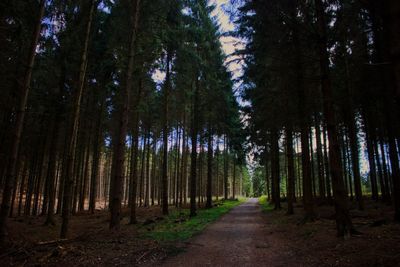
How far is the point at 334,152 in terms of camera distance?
8.10 meters

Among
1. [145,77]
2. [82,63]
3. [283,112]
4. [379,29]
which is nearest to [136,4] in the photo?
[82,63]

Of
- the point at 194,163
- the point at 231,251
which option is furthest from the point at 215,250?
the point at 194,163

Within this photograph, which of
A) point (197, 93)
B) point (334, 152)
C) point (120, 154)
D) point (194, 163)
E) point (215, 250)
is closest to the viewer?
point (215, 250)

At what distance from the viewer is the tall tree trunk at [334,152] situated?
302 inches

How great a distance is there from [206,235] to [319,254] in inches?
181

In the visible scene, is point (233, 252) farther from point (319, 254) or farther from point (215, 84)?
point (215, 84)

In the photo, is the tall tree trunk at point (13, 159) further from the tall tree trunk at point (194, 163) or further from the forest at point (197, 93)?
the tall tree trunk at point (194, 163)

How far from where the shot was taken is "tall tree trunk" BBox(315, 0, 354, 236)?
7.66m

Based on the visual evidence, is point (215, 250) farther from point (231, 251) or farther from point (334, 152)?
point (334, 152)

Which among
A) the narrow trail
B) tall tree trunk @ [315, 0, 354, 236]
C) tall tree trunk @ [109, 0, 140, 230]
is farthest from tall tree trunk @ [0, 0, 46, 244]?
tall tree trunk @ [315, 0, 354, 236]

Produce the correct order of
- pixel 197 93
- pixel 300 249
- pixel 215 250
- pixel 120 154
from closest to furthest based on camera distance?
1. pixel 300 249
2. pixel 215 250
3. pixel 120 154
4. pixel 197 93

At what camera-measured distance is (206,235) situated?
10.1 metres

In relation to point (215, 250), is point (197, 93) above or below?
above

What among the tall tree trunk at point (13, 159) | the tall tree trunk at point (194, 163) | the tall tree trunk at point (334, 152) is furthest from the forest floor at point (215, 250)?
the tall tree trunk at point (194, 163)
